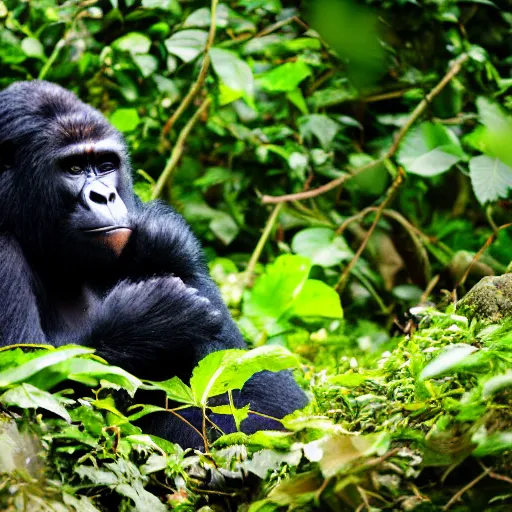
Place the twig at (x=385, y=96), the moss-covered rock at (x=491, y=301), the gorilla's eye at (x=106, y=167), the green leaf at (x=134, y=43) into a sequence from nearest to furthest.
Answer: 1. the moss-covered rock at (x=491, y=301)
2. the gorilla's eye at (x=106, y=167)
3. the green leaf at (x=134, y=43)
4. the twig at (x=385, y=96)

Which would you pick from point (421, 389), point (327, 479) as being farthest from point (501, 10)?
point (327, 479)

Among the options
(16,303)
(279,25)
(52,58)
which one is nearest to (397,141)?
(279,25)

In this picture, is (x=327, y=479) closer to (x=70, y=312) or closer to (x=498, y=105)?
(x=70, y=312)

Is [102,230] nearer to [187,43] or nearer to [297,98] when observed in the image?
[187,43]

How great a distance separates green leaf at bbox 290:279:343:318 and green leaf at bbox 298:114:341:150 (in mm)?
1329

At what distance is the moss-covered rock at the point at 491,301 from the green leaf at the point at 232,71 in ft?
6.31

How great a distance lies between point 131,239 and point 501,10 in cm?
336

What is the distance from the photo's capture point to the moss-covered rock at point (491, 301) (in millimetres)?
2088

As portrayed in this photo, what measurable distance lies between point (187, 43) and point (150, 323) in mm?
2228

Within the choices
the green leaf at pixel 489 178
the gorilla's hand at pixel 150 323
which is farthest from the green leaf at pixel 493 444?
the green leaf at pixel 489 178

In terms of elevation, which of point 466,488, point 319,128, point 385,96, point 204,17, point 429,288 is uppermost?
point 204,17

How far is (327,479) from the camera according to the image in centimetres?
139

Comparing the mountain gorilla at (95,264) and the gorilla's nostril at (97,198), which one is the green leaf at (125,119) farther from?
the gorilla's nostril at (97,198)

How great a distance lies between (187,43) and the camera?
13.6 ft
